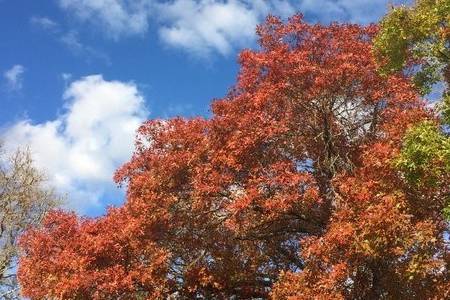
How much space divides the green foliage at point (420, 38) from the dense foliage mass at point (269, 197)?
4.49ft

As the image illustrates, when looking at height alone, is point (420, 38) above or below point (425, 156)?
above

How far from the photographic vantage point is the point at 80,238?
18.9 meters

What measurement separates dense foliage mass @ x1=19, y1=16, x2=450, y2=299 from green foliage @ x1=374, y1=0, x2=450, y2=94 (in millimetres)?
1370

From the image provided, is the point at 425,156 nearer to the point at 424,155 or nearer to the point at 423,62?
the point at 424,155

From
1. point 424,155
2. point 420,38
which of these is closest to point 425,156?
point 424,155

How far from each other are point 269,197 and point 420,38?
6.53 meters

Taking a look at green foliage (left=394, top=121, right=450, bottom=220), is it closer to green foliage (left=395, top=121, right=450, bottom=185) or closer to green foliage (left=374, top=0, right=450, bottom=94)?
green foliage (left=395, top=121, right=450, bottom=185)

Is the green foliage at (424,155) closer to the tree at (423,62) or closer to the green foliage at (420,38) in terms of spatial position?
the tree at (423,62)

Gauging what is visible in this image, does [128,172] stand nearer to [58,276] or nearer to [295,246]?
[58,276]

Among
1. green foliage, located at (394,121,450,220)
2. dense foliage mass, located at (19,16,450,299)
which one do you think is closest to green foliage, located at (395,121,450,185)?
green foliage, located at (394,121,450,220)

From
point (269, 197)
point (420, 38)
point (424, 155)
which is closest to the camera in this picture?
point (424, 155)

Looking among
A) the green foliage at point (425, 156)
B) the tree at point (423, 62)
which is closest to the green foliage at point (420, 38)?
the tree at point (423, 62)

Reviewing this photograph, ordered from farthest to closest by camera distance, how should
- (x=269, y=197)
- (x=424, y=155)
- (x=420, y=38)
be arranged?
(x=269, y=197) < (x=420, y=38) < (x=424, y=155)

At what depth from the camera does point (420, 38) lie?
15.5m
